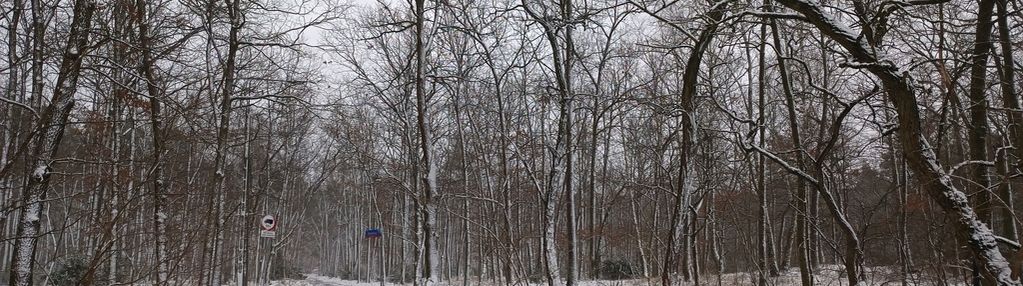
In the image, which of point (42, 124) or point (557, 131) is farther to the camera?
point (557, 131)

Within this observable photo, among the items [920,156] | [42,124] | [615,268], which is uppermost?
[42,124]

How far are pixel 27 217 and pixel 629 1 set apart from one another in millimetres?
6077

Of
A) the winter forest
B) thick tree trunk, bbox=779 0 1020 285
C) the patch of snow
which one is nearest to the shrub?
the winter forest

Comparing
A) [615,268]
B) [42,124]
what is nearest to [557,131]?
[615,268]

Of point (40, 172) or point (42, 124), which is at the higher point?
point (42, 124)

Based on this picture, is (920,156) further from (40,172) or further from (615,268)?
Answer: (615,268)

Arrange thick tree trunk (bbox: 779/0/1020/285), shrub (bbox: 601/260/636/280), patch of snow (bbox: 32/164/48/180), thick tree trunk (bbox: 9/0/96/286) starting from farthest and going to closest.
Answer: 1. shrub (bbox: 601/260/636/280)
2. patch of snow (bbox: 32/164/48/180)
3. thick tree trunk (bbox: 9/0/96/286)
4. thick tree trunk (bbox: 779/0/1020/285)

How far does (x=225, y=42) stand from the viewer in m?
11.5

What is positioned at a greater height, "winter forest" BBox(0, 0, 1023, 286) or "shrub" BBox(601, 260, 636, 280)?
"winter forest" BBox(0, 0, 1023, 286)

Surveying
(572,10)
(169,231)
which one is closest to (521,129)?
(572,10)

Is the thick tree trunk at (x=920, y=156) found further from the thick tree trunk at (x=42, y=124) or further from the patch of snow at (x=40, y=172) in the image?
the patch of snow at (x=40, y=172)

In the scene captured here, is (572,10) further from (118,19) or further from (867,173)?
(867,173)

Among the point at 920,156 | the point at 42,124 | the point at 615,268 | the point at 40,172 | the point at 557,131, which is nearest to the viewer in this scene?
the point at 920,156

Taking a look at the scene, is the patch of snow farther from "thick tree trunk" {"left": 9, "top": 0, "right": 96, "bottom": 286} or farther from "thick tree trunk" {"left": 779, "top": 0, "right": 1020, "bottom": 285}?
Answer: "thick tree trunk" {"left": 779, "top": 0, "right": 1020, "bottom": 285}
